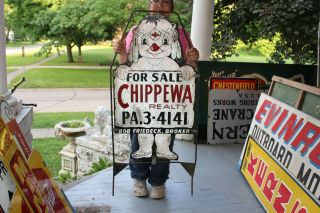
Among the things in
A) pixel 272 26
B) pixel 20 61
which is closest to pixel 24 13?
pixel 20 61

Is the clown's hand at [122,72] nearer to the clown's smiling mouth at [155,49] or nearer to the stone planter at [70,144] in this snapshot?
the clown's smiling mouth at [155,49]

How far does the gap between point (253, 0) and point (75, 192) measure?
173 inches

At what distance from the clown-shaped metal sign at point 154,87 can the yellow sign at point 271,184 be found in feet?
2.62

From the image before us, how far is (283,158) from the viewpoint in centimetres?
321

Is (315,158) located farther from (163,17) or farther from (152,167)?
(163,17)

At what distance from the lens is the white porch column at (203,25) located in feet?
17.3

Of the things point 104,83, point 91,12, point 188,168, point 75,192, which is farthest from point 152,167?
point 104,83

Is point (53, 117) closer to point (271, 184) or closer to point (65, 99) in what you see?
point (65, 99)

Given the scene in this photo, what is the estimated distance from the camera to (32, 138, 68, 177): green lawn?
24.0 ft

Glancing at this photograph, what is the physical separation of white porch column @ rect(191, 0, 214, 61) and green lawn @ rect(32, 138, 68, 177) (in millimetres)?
3488

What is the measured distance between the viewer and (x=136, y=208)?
10.8 ft

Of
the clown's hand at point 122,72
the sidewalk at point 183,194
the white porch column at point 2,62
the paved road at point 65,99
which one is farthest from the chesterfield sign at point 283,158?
the paved road at point 65,99

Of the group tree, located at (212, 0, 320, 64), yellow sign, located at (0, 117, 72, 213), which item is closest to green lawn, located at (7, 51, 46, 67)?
tree, located at (212, 0, 320, 64)

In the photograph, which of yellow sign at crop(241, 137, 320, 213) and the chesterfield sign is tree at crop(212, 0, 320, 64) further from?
yellow sign at crop(241, 137, 320, 213)
